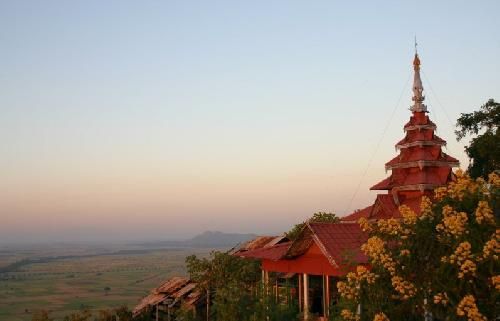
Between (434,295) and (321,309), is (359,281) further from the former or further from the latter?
(321,309)

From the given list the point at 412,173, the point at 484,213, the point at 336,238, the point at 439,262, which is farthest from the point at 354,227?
the point at 484,213

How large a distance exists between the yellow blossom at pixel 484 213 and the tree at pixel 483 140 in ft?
68.5

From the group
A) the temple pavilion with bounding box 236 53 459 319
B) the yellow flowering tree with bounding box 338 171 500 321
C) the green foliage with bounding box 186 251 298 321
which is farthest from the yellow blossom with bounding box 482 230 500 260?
the temple pavilion with bounding box 236 53 459 319

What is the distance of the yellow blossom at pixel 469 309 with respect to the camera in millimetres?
9500

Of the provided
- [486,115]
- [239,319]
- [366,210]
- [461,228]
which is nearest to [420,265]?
[461,228]

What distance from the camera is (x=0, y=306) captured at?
3044 inches

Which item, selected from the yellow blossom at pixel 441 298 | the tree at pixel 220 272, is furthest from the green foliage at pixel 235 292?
the yellow blossom at pixel 441 298

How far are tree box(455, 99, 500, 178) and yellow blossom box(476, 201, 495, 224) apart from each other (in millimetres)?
20876

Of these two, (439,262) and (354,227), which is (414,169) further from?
(439,262)

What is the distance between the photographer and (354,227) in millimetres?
22641

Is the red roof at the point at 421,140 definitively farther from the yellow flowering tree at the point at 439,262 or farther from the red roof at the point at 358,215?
the yellow flowering tree at the point at 439,262

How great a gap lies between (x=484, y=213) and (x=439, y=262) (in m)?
1.30

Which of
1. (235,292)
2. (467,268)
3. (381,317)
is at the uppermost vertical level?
(467,268)

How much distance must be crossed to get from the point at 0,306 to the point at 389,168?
63149 millimetres
